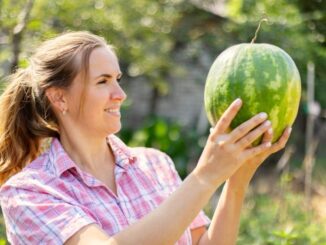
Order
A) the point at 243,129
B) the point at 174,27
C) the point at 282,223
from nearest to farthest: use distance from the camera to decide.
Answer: the point at 243,129 → the point at 282,223 → the point at 174,27

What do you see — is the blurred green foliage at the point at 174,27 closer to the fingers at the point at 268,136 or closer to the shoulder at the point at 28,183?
the shoulder at the point at 28,183

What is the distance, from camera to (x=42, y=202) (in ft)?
7.51

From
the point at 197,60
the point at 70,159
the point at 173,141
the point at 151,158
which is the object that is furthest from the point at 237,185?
the point at 197,60

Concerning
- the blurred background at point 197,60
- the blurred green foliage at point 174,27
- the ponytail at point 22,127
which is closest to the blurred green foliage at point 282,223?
the blurred background at point 197,60

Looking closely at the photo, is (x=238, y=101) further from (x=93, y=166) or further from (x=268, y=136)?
(x=93, y=166)

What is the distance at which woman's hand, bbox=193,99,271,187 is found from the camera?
6.47ft

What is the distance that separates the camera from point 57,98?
2605mm

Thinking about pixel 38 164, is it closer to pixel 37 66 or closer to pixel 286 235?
pixel 37 66

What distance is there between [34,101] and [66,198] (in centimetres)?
54

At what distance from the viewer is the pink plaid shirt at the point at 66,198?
2258mm

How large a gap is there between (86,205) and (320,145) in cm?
1258

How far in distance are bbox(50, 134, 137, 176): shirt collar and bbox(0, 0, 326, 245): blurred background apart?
0.76 meters

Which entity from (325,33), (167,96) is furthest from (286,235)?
(167,96)

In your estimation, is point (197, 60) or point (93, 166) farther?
point (197, 60)
